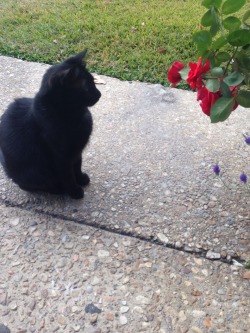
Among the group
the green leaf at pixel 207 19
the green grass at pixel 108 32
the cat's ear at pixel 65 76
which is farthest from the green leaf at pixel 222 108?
the green grass at pixel 108 32

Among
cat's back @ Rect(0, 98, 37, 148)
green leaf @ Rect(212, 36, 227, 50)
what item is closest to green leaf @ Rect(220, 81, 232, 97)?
green leaf @ Rect(212, 36, 227, 50)

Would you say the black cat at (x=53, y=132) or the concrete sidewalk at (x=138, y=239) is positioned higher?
the black cat at (x=53, y=132)

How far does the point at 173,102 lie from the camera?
2.76 metres

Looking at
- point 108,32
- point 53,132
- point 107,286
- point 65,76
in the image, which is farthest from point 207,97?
point 108,32

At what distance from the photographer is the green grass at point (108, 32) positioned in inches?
126

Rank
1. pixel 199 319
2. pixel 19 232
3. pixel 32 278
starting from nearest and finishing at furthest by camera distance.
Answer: pixel 199 319 < pixel 32 278 < pixel 19 232

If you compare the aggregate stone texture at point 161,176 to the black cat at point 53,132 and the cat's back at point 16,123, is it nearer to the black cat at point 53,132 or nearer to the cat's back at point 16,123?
the black cat at point 53,132

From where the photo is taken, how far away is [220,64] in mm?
1317

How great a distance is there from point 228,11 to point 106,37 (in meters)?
2.52

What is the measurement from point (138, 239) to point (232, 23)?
1.11m

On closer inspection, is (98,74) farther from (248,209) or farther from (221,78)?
(221,78)

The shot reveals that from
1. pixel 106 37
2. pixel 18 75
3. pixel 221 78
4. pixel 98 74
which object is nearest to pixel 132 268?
pixel 221 78

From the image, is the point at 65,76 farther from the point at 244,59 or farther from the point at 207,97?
the point at 244,59

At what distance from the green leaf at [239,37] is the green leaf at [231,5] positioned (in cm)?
7
